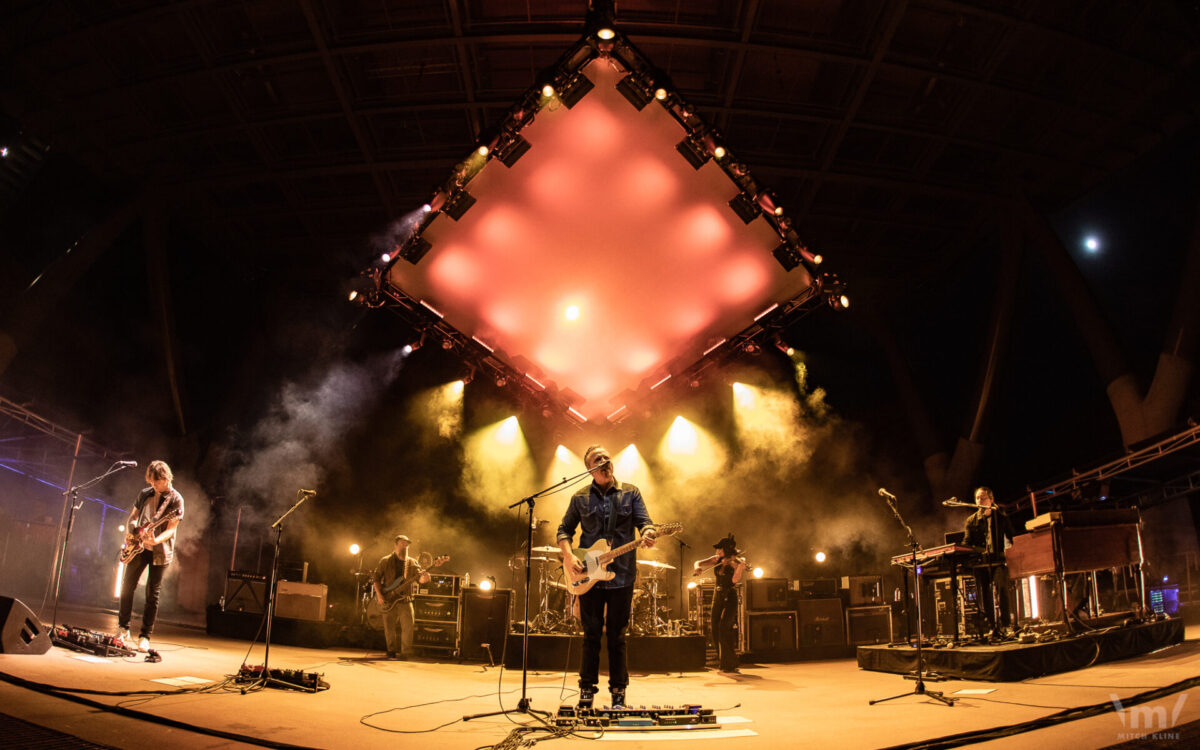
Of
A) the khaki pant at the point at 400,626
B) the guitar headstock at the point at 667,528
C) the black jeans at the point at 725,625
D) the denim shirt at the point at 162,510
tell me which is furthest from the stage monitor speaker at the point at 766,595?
the denim shirt at the point at 162,510

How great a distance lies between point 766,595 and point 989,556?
4121 mm

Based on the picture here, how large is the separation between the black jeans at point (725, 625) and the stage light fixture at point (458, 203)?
20.9 ft

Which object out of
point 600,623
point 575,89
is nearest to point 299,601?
point 600,623

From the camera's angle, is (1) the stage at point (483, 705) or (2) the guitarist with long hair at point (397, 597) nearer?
(1) the stage at point (483, 705)

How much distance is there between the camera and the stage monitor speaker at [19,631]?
209 inches

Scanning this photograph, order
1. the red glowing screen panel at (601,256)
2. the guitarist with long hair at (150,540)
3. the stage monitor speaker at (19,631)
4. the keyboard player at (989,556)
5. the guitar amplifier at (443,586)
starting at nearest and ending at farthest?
the stage monitor speaker at (19,631)
the guitarist with long hair at (150,540)
the keyboard player at (989,556)
the red glowing screen panel at (601,256)
the guitar amplifier at (443,586)

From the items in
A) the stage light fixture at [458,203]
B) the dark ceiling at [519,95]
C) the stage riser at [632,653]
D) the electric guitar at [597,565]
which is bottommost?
the stage riser at [632,653]

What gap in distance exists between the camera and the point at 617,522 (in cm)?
478

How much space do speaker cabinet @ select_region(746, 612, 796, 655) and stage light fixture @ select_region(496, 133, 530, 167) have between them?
7820 millimetres

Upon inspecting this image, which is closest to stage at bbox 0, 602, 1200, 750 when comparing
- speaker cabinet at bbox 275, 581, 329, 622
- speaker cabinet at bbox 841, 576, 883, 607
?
speaker cabinet at bbox 275, 581, 329, 622

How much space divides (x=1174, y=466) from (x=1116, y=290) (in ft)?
11.9

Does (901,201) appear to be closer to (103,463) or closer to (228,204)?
(228,204)

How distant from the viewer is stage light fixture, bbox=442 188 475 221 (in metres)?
8.62

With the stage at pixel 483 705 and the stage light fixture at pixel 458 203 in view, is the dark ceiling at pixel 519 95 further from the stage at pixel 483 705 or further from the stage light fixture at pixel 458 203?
the stage at pixel 483 705
